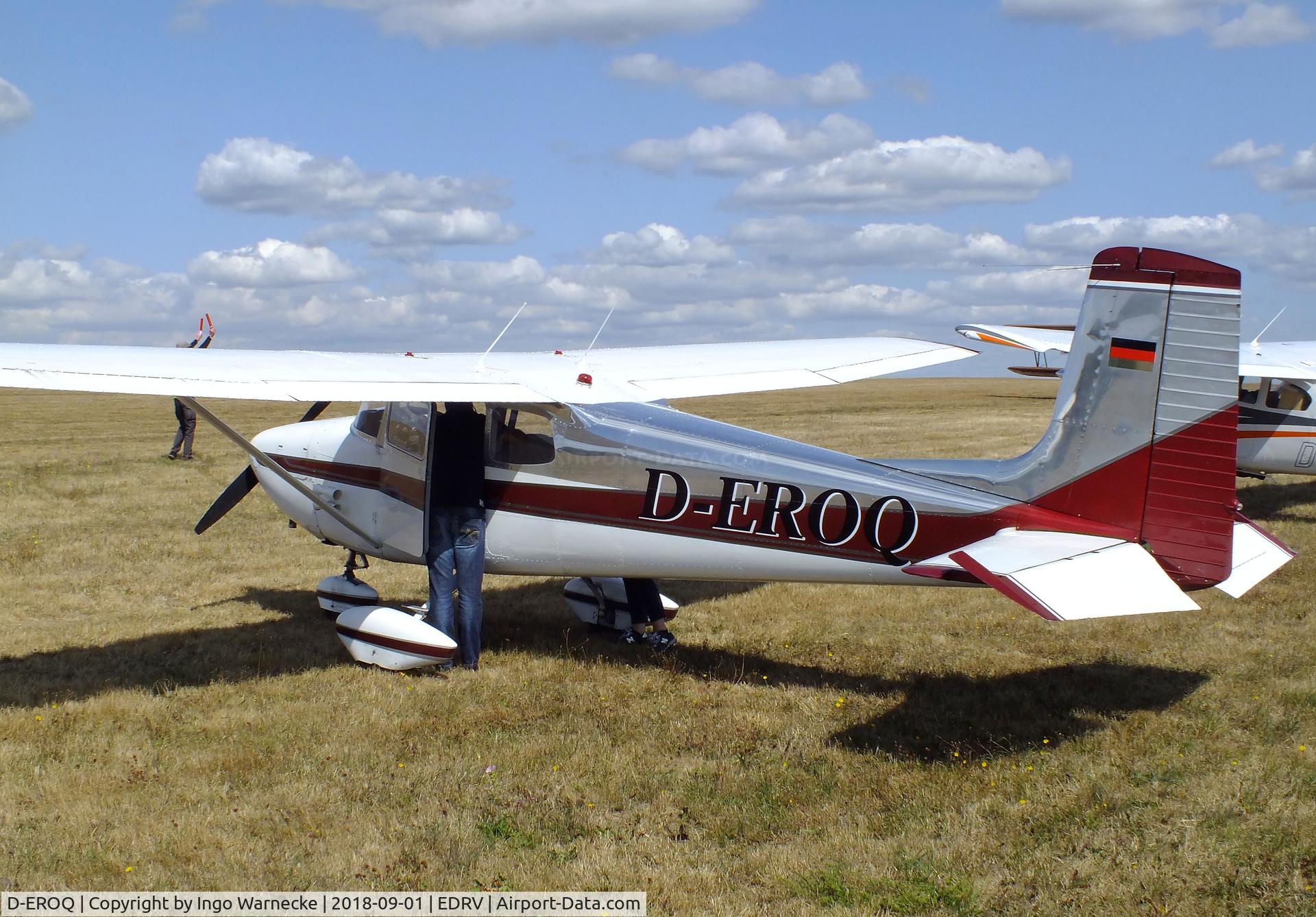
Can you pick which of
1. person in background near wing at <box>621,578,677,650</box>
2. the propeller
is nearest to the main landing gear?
person in background near wing at <box>621,578,677,650</box>

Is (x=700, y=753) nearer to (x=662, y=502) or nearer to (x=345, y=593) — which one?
(x=662, y=502)

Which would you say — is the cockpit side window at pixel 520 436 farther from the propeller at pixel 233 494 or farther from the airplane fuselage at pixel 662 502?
the propeller at pixel 233 494

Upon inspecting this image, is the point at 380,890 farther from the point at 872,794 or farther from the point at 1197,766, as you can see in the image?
the point at 1197,766

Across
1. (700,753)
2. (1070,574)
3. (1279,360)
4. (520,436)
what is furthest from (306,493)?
(1279,360)

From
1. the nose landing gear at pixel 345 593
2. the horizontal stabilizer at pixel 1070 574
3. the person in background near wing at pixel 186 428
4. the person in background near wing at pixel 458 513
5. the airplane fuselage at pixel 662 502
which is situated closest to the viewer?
the horizontal stabilizer at pixel 1070 574

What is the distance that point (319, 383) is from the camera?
5.93 metres

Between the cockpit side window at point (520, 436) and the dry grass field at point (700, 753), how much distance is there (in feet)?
4.75

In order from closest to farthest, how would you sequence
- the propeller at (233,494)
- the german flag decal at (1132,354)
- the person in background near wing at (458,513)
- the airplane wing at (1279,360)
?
the german flag decal at (1132,354) → the person in background near wing at (458,513) → the propeller at (233,494) → the airplane wing at (1279,360)

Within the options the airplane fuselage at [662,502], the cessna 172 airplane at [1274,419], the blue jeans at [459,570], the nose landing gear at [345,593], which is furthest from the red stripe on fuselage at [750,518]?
the cessna 172 airplane at [1274,419]

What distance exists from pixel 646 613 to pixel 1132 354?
3912mm

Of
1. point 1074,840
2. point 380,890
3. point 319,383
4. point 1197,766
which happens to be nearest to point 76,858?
point 380,890

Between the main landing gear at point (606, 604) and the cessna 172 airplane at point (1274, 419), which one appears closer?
the main landing gear at point (606, 604)

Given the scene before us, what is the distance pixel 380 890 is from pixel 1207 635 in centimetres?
621

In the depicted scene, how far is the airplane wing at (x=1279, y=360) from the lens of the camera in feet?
38.3
